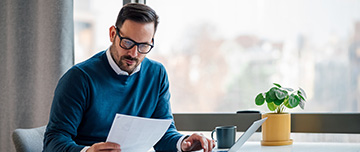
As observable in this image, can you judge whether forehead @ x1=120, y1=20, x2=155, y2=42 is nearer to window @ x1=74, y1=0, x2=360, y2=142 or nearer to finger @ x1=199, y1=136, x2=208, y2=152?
finger @ x1=199, y1=136, x2=208, y2=152

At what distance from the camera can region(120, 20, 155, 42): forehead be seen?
168cm

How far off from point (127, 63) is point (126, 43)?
9 cm

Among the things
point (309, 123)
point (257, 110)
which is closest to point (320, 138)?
point (309, 123)

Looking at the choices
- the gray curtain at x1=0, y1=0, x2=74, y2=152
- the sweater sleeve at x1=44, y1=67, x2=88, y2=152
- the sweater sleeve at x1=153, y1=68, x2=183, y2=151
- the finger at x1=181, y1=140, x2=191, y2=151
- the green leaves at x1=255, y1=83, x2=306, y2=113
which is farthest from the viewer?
the gray curtain at x1=0, y1=0, x2=74, y2=152

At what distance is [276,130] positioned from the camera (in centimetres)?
193

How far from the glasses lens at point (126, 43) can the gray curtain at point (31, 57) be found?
74cm

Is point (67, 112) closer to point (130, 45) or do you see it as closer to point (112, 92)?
point (112, 92)

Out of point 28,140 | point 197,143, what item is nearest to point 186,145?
point 197,143

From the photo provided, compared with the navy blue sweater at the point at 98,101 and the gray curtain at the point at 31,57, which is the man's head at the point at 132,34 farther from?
the gray curtain at the point at 31,57

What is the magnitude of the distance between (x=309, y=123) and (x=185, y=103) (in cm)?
67

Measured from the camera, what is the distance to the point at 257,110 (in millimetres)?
2229

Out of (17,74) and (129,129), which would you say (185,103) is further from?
(129,129)

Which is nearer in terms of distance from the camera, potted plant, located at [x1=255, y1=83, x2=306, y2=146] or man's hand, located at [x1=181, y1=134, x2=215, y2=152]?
man's hand, located at [x1=181, y1=134, x2=215, y2=152]

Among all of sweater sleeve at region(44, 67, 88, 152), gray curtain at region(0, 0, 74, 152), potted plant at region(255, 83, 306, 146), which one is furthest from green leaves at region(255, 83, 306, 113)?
gray curtain at region(0, 0, 74, 152)
